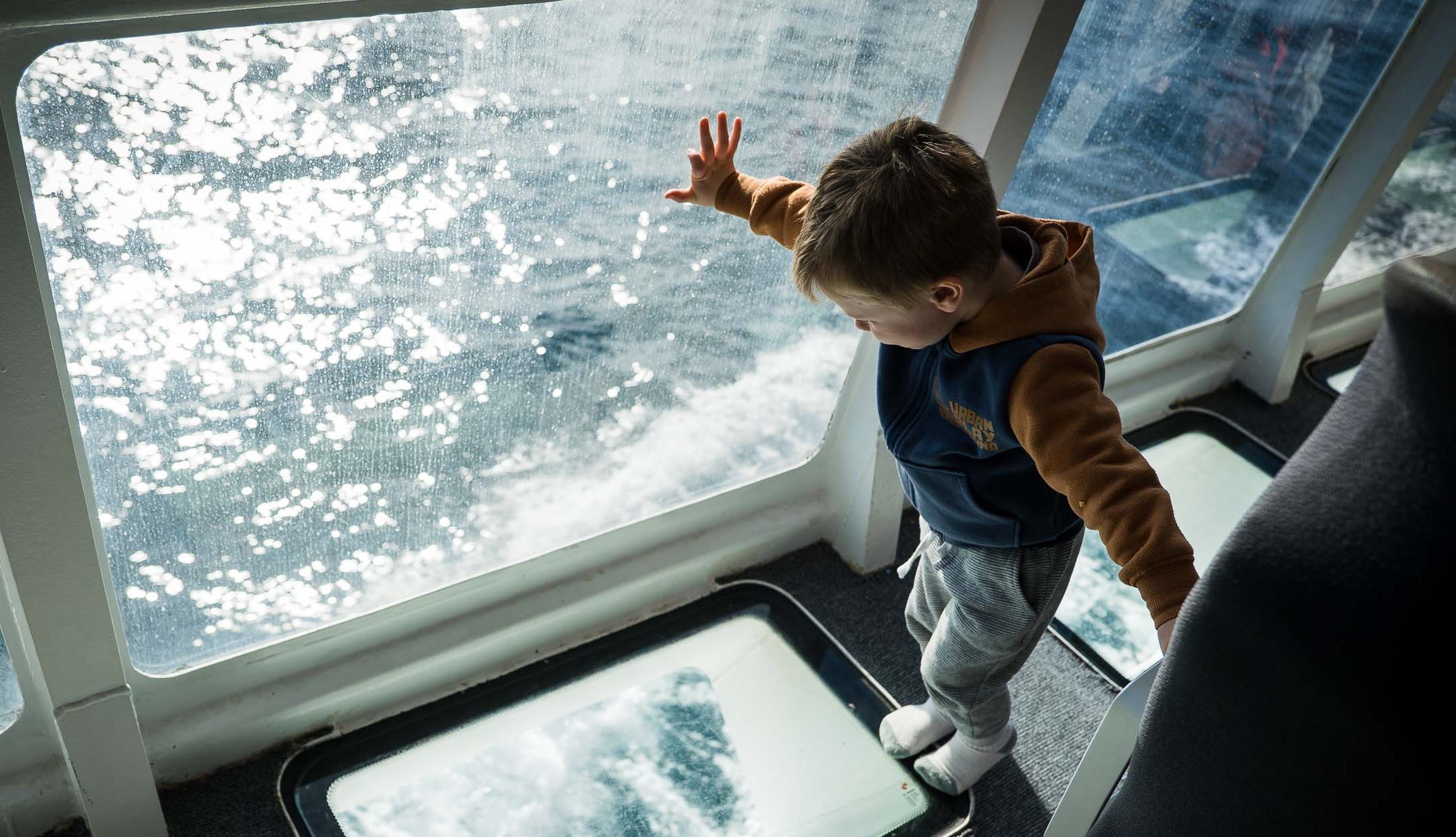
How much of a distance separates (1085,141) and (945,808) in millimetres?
901

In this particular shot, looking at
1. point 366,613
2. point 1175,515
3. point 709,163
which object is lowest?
point 366,613

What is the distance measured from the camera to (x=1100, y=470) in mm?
847

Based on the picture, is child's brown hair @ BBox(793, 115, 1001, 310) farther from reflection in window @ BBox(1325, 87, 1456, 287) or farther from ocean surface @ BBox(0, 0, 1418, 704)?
reflection in window @ BBox(1325, 87, 1456, 287)

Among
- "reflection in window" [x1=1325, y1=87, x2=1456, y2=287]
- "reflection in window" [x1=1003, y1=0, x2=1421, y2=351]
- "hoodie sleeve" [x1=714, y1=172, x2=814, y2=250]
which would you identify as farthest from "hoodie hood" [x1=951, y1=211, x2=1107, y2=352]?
"reflection in window" [x1=1325, y1=87, x2=1456, y2=287]

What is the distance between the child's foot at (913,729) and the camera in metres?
1.36

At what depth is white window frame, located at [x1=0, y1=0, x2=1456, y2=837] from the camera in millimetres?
815

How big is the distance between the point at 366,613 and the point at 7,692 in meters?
0.36

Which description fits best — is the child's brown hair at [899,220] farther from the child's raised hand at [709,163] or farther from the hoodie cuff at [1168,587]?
the hoodie cuff at [1168,587]

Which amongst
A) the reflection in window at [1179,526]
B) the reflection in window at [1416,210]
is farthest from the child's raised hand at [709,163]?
the reflection in window at [1416,210]

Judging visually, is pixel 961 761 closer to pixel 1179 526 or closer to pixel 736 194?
pixel 1179 526

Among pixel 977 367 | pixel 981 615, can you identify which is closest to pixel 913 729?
pixel 981 615

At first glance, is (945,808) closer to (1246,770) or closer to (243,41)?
(1246,770)

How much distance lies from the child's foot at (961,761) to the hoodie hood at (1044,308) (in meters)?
0.57

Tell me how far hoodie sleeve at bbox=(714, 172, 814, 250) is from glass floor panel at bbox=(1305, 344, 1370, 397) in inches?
62.2
